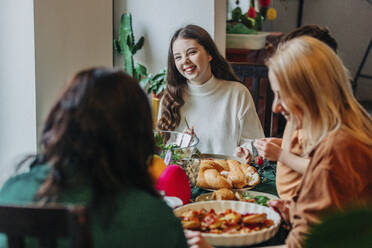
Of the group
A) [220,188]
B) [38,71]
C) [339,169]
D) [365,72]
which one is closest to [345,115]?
[339,169]

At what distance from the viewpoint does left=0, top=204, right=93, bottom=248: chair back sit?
695mm

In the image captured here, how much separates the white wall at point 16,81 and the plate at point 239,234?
5.63 feet

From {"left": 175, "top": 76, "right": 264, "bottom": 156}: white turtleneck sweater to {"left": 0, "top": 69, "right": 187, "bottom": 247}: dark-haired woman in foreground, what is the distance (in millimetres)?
1614

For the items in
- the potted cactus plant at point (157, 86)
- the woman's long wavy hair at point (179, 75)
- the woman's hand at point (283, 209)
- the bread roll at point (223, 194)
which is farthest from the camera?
the potted cactus plant at point (157, 86)

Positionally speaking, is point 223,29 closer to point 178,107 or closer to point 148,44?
point 148,44

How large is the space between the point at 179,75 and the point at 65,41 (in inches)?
35.8

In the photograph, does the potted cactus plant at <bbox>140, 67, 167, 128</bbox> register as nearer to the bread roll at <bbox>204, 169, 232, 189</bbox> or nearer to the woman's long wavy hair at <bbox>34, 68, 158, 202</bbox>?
the bread roll at <bbox>204, 169, 232, 189</bbox>

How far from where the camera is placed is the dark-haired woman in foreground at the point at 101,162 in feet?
2.85

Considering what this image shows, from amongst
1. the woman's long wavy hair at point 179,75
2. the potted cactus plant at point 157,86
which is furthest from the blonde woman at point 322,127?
the potted cactus plant at point 157,86

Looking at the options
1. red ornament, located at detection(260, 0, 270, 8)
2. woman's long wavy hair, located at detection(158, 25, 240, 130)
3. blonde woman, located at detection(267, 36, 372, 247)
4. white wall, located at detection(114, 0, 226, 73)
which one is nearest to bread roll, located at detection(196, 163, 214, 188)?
blonde woman, located at detection(267, 36, 372, 247)

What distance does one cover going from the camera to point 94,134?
87cm

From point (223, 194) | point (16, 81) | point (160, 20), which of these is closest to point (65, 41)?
point (16, 81)

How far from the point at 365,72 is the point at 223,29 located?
11.8 feet

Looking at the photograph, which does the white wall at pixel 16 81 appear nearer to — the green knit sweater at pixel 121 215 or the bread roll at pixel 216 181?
the bread roll at pixel 216 181
